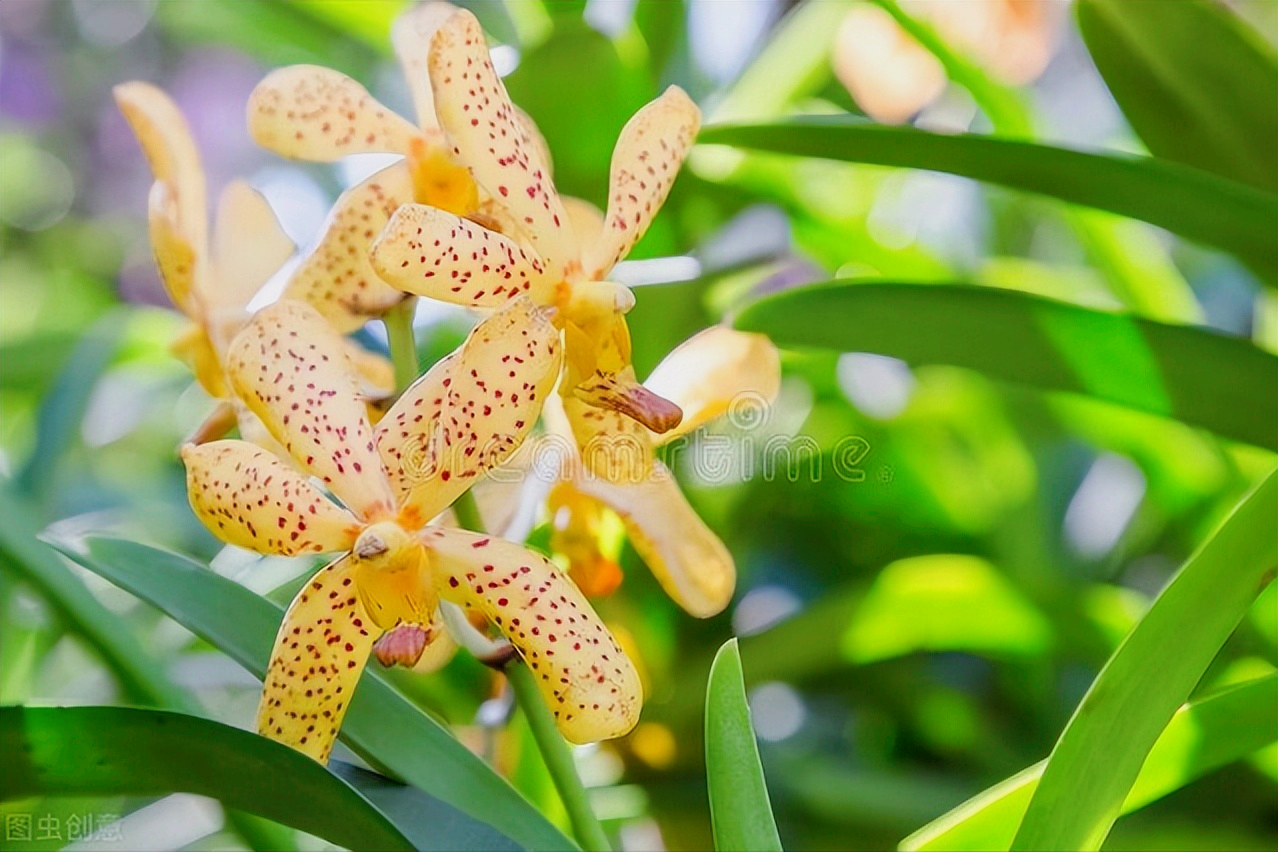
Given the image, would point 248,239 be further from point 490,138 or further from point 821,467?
point 821,467

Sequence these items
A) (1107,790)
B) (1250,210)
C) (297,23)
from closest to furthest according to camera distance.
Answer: (1107,790) < (1250,210) < (297,23)

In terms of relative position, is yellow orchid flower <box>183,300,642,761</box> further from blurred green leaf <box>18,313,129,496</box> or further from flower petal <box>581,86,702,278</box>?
blurred green leaf <box>18,313,129,496</box>

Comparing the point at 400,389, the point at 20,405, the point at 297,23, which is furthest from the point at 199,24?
the point at 400,389

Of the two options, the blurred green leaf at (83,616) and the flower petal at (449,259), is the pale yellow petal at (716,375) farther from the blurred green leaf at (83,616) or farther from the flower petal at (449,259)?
the blurred green leaf at (83,616)

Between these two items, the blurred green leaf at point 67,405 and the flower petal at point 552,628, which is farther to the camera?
the blurred green leaf at point 67,405

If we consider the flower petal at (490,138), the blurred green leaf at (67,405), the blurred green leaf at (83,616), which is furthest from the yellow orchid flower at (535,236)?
the blurred green leaf at (67,405)

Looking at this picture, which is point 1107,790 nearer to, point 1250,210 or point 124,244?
point 1250,210
